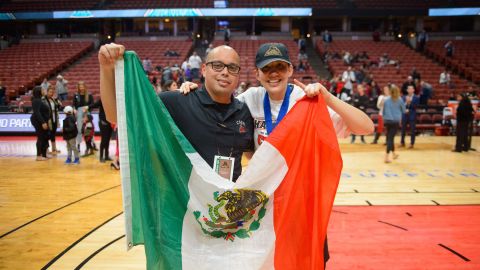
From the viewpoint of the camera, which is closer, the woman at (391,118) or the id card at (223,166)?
the id card at (223,166)

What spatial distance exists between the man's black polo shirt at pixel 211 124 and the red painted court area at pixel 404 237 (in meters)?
1.77

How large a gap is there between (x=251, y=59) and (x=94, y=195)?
13.7m

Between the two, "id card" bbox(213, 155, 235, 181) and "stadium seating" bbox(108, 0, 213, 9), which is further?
"stadium seating" bbox(108, 0, 213, 9)

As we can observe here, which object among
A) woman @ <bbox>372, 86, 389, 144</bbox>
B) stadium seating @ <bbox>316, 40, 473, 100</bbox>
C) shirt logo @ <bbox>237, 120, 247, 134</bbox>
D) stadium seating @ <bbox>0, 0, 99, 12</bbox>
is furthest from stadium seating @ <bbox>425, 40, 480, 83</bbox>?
stadium seating @ <bbox>0, 0, 99, 12</bbox>

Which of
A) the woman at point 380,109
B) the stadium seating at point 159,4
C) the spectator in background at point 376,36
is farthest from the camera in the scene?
the stadium seating at point 159,4

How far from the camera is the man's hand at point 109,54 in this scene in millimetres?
2080

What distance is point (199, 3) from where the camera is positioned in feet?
81.3

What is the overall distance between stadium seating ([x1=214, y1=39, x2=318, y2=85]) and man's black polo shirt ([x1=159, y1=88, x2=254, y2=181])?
1202 cm

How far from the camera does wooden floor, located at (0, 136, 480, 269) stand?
3.53 metres

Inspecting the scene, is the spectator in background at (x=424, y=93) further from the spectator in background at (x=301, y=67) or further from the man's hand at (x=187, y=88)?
the man's hand at (x=187, y=88)

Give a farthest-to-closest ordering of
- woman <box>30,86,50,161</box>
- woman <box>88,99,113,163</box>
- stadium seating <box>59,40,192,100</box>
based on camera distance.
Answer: stadium seating <box>59,40,192,100</box> → woman <box>30,86,50,161</box> → woman <box>88,99,113,163</box>

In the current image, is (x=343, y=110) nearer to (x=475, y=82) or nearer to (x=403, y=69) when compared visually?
(x=403, y=69)

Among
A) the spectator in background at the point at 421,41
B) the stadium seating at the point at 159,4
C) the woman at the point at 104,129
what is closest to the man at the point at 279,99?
the woman at the point at 104,129

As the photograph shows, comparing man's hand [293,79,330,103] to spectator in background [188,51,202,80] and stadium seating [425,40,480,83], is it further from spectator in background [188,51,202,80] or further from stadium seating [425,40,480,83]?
stadium seating [425,40,480,83]
